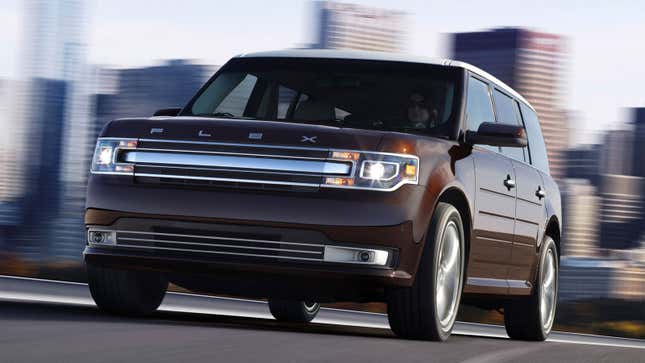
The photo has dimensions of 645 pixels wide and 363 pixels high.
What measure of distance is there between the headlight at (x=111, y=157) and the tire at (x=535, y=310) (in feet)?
13.3

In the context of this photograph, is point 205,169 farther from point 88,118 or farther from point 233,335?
point 88,118

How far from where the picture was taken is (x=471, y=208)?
8.56 m

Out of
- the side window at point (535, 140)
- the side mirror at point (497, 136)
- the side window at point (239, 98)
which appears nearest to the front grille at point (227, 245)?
the side mirror at point (497, 136)

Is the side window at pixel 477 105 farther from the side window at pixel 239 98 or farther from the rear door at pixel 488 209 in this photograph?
the side window at pixel 239 98

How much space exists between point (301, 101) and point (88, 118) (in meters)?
189

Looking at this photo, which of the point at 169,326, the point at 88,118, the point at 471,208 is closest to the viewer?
the point at 169,326

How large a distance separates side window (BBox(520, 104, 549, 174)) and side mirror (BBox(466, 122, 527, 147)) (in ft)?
7.65

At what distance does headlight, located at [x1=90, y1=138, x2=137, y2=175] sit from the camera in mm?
7930

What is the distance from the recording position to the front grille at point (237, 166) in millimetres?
7602

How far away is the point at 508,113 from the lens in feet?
34.9

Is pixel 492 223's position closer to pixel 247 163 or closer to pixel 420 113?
pixel 420 113

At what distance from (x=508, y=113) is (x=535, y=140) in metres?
1.04

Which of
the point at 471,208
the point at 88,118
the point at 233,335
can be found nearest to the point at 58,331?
the point at 233,335

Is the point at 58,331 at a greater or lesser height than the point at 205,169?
lesser
